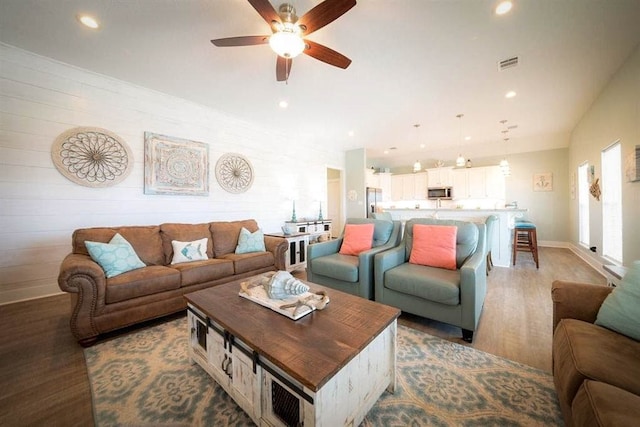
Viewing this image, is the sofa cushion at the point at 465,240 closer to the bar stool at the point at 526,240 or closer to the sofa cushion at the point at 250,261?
the sofa cushion at the point at 250,261

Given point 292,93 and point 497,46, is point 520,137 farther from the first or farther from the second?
point 292,93

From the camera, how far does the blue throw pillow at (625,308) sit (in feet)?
3.50

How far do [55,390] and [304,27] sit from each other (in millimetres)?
2924

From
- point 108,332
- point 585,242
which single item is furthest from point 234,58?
point 585,242

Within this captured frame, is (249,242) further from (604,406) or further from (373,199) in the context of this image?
Answer: (373,199)

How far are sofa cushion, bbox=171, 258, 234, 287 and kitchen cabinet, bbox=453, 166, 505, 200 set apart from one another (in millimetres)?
6755

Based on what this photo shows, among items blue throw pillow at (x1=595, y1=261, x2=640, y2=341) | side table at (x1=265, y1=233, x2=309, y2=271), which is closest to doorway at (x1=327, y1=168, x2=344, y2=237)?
side table at (x1=265, y1=233, x2=309, y2=271)

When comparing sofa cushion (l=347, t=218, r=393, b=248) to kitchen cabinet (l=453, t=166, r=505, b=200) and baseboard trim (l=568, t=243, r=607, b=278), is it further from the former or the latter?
kitchen cabinet (l=453, t=166, r=505, b=200)

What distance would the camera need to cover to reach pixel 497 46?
2322 mm

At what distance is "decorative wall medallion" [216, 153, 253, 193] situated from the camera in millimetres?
3883

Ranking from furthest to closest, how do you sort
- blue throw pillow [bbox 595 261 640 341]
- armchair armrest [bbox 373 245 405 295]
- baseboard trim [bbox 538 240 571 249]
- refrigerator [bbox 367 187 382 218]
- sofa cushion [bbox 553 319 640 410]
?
refrigerator [bbox 367 187 382 218], baseboard trim [bbox 538 240 571 249], armchair armrest [bbox 373 245 405 295], blue throw pillow [bbox 595 261 640 341], sofa cushion [bbox 553 319 640 410]

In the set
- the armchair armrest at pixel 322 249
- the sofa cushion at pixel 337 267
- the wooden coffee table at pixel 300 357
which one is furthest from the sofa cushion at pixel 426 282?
the armchair armrest at pixel 322 249

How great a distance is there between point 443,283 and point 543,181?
6.59 metres

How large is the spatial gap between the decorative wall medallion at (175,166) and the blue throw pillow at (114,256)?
1162 mm
